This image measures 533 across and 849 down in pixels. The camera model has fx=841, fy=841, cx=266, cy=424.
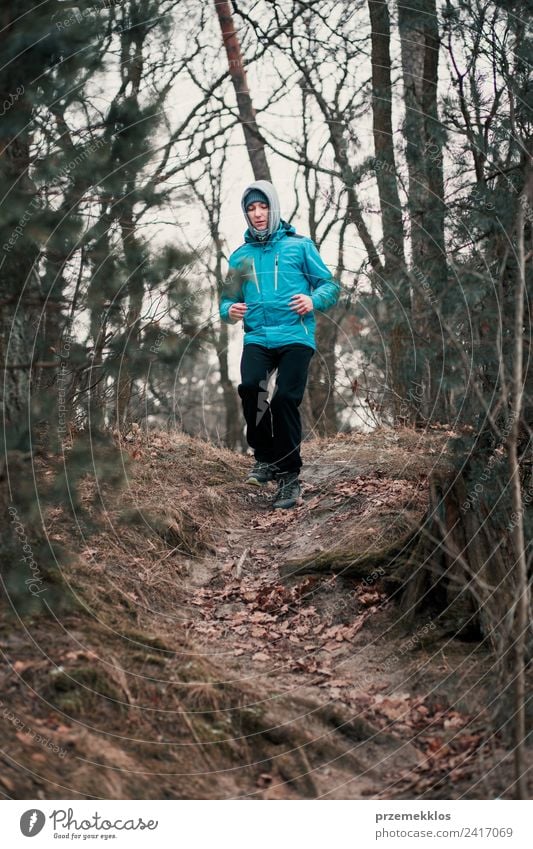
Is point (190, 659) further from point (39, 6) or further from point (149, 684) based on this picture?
point (39, 6)

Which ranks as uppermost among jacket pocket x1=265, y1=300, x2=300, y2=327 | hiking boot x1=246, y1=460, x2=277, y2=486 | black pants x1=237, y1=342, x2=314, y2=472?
jacket pocket x1=265, y1=300, x2=300, y2=327

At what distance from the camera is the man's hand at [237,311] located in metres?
6.53

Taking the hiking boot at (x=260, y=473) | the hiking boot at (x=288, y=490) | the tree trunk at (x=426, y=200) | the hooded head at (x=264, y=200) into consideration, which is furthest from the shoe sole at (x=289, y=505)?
the hooded head at (x=264, y=200)

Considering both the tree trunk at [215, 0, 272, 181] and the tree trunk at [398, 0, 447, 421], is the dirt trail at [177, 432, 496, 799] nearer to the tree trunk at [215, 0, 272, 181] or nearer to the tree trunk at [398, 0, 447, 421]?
the tree trunk at [398, 0, 447, 421]

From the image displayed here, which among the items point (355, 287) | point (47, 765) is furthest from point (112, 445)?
point (355, 287)

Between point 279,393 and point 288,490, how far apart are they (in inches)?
38.6

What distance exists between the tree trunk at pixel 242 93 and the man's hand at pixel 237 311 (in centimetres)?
337

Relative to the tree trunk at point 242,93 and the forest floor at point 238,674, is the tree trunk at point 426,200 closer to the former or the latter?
the forest floor at point 238,674

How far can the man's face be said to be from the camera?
22.1 feet

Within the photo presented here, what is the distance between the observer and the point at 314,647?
5.12 meters

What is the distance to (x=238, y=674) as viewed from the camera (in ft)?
15.3

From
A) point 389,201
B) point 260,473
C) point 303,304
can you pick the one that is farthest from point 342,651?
point 389,201

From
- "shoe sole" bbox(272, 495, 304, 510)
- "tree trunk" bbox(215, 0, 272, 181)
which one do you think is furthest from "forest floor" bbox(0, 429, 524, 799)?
"tree trunk" bbox(215, 0, 272, 181)

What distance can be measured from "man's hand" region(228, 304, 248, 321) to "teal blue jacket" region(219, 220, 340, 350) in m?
0.09
